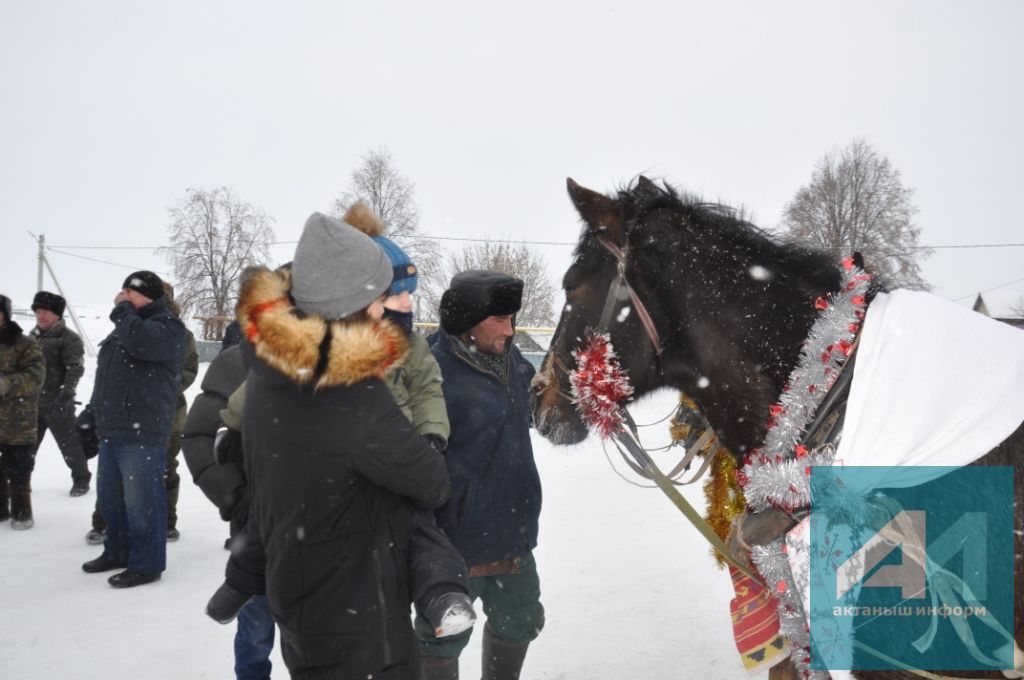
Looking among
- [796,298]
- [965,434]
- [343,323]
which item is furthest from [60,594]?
[965,434]

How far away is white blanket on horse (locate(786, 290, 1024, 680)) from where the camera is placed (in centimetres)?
156

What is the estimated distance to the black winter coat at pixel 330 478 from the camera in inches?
62.6

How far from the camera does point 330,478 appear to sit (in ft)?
5.30

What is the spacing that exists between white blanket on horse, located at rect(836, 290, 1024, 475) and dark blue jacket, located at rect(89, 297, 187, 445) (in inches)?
165

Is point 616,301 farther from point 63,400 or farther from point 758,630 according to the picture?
point 63,400

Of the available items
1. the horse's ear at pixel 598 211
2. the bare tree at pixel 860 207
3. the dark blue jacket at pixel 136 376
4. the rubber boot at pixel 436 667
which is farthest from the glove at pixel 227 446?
the bare tree at pixel 860 207

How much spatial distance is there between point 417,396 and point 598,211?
876 millimetres

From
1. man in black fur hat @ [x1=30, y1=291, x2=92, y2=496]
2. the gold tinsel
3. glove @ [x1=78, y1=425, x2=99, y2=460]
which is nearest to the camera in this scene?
the gold tinsel

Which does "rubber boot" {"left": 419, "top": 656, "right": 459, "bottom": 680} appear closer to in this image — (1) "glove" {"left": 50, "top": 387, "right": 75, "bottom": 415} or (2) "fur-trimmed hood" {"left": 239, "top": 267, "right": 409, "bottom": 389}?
(2) "fur-trimmed hood" {"left": 239, "top": 267, "right": 409, "bottom": 389}

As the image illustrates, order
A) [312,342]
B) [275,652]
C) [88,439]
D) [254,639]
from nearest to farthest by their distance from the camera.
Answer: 1. [312,342]
2. [254,639]
3. [275,652]
4. [88,439]

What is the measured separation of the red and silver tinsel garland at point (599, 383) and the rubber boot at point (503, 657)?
1.09 meters

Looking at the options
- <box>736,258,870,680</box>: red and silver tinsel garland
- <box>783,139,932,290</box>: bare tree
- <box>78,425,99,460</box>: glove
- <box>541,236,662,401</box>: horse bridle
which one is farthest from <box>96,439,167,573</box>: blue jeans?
<box>783,139,932,290</box>: bare tree

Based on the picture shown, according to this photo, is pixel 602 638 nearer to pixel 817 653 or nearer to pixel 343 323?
pixel 817 653

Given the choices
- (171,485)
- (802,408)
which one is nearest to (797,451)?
(802,408)
